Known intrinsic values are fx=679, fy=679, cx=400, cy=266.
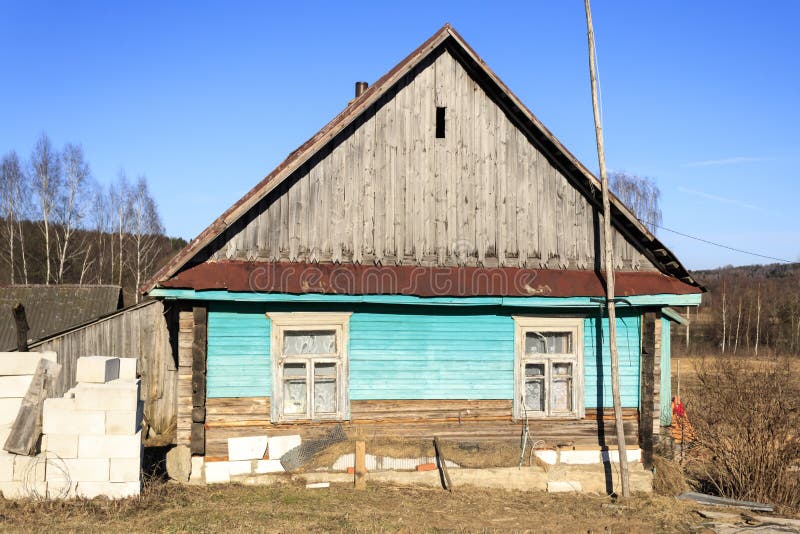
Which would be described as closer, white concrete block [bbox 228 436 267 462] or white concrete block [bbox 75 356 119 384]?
Result: white concrete block [bbox 75 356 119 384]

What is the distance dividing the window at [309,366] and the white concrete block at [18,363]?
10.1ft

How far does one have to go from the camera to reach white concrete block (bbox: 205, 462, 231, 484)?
970cm

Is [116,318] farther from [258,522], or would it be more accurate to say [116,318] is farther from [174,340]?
[258,522]

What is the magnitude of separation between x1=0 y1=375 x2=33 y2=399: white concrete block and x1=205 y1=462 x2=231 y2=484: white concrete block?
261 centimetres

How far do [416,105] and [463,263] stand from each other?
2637 millimetres

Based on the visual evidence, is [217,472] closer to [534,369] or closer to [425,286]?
[425,286]

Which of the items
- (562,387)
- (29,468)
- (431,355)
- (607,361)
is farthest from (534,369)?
(29,468)

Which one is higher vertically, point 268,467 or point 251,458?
point 251,458

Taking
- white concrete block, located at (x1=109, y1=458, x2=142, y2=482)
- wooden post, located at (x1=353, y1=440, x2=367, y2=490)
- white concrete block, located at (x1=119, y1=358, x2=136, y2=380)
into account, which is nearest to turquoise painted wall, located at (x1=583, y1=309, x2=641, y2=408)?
wooden post, located at (x1=353, y1=440, x2=367, y2=490)

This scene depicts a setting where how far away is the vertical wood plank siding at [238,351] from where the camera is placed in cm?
983

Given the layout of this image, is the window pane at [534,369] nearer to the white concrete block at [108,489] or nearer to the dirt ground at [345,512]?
the dirt ground at [345,512]

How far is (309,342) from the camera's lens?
1017 centimetres

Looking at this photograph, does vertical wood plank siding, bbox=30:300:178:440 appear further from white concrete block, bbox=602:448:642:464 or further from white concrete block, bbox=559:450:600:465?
white concrete block, bbox=602:448:642:464

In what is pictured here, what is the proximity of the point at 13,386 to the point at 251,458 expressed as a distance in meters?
→ 3.25
